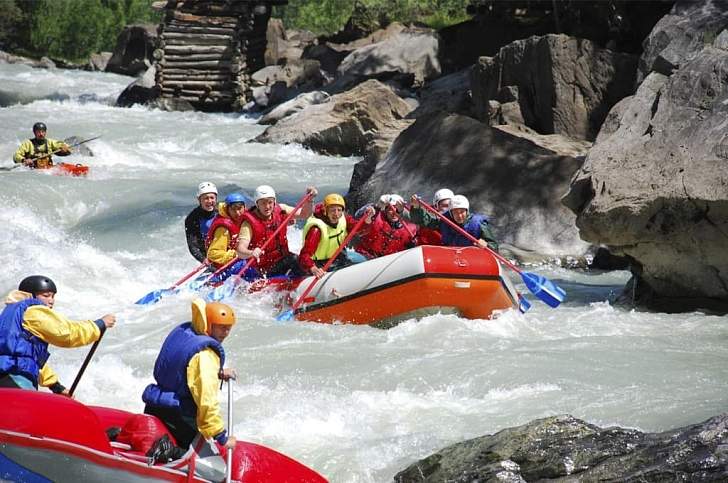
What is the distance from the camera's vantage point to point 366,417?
589 cm

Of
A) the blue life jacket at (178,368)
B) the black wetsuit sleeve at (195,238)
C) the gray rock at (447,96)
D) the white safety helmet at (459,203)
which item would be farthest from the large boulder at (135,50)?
the blue life jacket at (178,368)

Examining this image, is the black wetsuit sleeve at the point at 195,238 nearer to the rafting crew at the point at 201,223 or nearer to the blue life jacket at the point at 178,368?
the rafting crew at the point at 201,223

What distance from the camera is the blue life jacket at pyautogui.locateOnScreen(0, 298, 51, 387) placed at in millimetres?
4836

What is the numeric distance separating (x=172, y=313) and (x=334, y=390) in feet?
8.76

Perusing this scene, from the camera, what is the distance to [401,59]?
2269 centimetres

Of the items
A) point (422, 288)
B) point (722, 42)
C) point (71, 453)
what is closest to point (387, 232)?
point (422, 288)

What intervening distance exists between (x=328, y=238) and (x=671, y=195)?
2.72 metres

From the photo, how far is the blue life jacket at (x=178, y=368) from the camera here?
14.5ft

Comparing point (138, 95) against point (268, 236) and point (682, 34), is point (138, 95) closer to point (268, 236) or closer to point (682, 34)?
point (682, 34)

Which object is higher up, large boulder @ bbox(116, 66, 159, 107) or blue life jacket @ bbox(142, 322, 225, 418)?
blue life jacket @ bbox(142, 322, 225, 418)

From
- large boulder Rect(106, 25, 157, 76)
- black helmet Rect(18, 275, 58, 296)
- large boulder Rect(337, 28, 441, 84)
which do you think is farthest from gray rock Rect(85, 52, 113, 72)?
black helmet Rect(18, 275, 58, 296)

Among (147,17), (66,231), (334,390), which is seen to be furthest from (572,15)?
(147,17)

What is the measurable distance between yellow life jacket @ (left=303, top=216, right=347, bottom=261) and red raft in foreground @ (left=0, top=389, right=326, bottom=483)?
14.4 ft

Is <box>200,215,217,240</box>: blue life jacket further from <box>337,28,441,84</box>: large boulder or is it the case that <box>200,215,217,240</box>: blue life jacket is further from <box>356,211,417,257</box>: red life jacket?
<box>337,28,441,84</box>: large boulder
